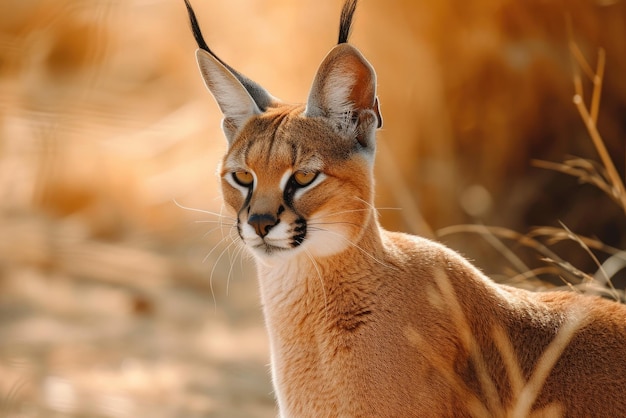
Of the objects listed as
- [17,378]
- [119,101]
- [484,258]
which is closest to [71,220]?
[119,101]

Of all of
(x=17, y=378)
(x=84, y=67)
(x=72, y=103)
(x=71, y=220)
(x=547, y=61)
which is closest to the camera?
(x=17, y=378)

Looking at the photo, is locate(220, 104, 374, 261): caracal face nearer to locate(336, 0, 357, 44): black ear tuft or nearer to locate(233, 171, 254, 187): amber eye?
locate(233, 171, 254, 187): amber eye

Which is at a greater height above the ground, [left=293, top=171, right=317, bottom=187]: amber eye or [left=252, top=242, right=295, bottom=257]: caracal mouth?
[left=293, top=171, right=317, bottom=187]: amber eye

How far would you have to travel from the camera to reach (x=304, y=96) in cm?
788

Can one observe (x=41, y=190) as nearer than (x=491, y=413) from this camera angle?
No

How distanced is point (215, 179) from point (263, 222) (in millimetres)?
2596

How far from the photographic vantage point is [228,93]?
4043 millimetres

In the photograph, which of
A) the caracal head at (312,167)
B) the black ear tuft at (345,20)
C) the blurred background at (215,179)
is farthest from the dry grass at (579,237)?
the black ear tuft at (345,20)

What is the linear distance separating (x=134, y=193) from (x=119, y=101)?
897 mm

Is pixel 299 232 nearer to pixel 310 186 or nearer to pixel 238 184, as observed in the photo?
pixel 310 186

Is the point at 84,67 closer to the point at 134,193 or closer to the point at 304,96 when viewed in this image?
the point at 134,193

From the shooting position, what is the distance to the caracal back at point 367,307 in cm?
353

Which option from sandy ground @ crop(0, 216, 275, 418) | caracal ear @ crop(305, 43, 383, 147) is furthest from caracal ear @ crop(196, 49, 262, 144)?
sandy ground @ crop(0, 216, 275, 418)

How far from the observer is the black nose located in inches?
140
